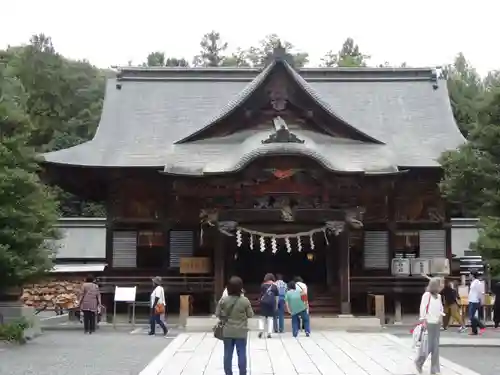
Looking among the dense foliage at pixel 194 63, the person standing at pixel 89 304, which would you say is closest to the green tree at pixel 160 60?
the dense foliage at pixel 194 63

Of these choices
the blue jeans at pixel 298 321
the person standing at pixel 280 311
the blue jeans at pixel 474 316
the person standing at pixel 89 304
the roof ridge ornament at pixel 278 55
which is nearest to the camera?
the blue jeans at pixel 298 321

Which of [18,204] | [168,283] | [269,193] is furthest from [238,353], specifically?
[168,283]

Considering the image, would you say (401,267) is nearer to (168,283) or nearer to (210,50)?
(168,283)

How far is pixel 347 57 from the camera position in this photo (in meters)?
61.2

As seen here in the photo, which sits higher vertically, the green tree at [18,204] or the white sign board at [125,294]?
the green tree at [18,204]

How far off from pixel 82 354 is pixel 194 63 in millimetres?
57886

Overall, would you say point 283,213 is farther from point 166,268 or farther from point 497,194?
point 497,194

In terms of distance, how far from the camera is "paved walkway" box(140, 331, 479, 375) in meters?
11.7

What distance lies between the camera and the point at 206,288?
22969 mm

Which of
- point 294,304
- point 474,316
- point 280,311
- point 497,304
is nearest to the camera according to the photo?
point 294,304

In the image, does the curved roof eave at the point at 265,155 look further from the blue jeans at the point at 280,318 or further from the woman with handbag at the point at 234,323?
the woman with handbag at the point at 234,323

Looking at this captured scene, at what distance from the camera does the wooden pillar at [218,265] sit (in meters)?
21.8

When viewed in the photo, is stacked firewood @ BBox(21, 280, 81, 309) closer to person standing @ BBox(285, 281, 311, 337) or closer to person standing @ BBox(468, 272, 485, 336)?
person standing @ BBox(285, 281, 311, 337)

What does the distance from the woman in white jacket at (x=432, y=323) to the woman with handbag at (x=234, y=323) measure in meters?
3.02
